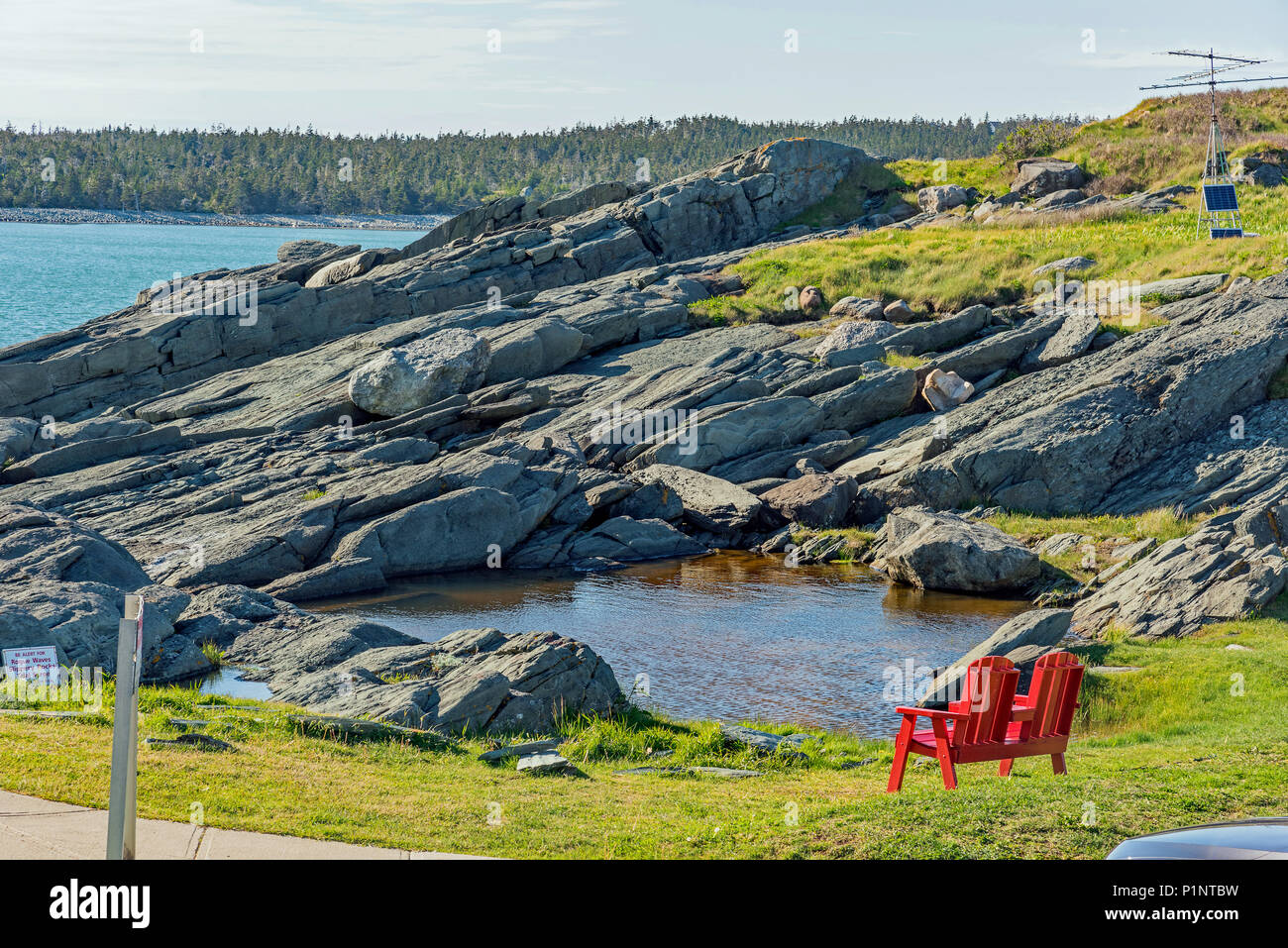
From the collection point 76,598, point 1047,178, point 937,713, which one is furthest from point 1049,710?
point 1047,178

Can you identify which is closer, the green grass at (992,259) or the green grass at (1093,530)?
the green grass at (1093,530)

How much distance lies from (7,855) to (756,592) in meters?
21.9

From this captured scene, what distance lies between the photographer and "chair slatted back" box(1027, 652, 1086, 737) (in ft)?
43.0

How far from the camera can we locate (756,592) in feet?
95.0

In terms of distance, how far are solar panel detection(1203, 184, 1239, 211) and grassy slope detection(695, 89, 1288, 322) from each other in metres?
1.66

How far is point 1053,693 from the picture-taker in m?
13.2

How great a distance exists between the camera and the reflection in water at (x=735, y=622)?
20434mm

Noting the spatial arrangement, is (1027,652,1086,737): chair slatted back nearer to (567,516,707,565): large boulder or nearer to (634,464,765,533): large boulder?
(567,516,707,565): large boulder

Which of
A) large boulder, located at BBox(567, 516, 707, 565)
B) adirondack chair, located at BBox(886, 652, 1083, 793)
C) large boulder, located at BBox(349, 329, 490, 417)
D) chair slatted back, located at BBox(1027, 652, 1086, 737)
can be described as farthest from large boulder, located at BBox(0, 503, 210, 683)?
large boulder, located at BBox(349, 329, 490, 417)

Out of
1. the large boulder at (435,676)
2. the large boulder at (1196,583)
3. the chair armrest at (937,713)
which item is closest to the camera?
the chair armrest at (937,713)

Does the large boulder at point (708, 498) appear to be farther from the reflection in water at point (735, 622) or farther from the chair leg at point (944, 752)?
the chair leg at point (944, 752)

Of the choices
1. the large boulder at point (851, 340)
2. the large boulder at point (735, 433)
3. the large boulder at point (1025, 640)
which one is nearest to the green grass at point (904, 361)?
the large boulder at point (851, 340)
